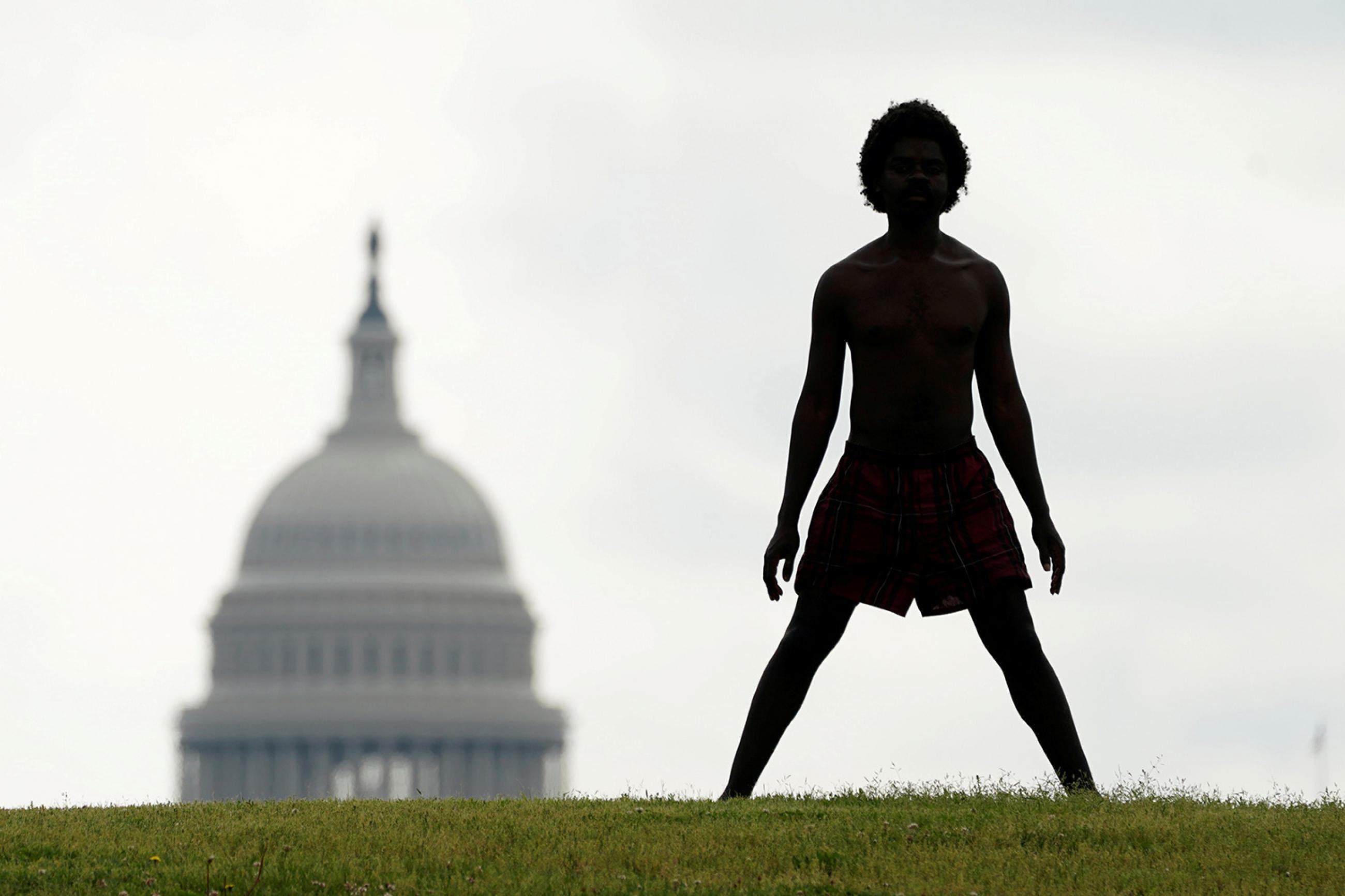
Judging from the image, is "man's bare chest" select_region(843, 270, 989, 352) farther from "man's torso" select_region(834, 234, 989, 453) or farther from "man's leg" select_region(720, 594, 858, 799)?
"man's leg" select_region(720, 594, 858, 799)

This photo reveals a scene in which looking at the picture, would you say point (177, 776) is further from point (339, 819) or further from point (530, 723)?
point (339, 819)

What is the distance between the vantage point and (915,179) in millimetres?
19359

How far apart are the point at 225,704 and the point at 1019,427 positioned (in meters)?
178

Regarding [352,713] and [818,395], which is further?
[352,713]

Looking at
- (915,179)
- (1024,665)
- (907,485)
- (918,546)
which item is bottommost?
(1024,665)

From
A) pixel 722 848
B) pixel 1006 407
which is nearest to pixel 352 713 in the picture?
pixel 1006 407

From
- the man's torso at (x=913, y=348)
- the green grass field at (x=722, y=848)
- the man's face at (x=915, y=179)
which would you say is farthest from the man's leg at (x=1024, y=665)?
the man's face at (x=915, y=179)

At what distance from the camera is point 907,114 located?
19.5 metres

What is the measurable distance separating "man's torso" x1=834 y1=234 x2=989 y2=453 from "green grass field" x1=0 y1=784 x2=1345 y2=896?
1.90 meters

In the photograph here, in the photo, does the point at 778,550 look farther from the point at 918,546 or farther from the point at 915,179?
the point at 915,179

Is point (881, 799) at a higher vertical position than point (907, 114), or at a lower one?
lower

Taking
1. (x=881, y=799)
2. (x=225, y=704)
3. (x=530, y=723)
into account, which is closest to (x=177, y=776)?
(x=225, y=704)

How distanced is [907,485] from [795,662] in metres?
1.03

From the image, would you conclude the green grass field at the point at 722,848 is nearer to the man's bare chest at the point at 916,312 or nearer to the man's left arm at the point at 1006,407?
the man's left arm at the point at 1006,407
